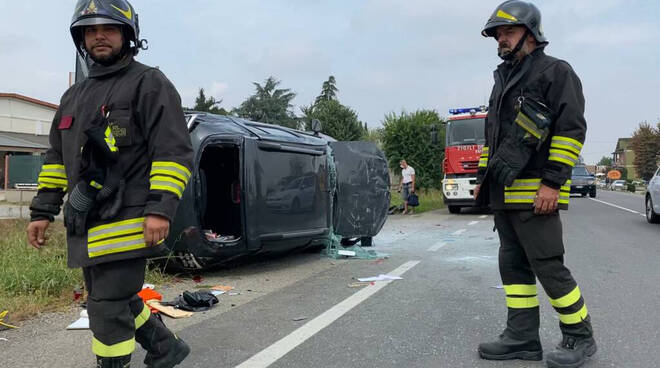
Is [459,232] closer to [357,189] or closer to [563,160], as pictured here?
[357,189]

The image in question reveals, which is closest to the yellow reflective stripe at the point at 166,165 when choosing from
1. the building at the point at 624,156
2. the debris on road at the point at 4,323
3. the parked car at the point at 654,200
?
the debris on road at the point at 4,323

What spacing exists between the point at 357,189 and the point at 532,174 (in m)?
4.18

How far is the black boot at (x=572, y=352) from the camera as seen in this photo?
301cm

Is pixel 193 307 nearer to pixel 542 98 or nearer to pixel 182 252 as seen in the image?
pixel 182 252

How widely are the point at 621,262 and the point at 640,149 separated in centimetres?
6902

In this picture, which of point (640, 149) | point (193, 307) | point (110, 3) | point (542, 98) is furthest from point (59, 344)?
point (640, 149)

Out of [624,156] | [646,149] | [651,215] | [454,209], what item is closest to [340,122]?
A: [454,209]

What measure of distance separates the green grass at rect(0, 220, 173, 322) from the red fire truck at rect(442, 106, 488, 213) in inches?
415

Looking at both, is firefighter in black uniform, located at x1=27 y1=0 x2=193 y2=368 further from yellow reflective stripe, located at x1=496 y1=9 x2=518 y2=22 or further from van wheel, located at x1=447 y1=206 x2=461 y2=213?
van wheel, located at x1=447 y1=206 x2=461 y2=213

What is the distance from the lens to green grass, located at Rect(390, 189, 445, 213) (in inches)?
702

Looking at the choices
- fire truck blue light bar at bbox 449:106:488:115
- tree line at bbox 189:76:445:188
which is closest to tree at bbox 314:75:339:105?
tree line at bbox 189:76:445:188

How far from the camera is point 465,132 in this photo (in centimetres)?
1511

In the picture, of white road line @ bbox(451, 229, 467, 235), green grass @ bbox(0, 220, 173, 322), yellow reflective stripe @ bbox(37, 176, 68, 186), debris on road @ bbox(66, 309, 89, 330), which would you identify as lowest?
debris on road @ bbox(66, 309, 89, 330)

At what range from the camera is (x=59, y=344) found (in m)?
3.61
